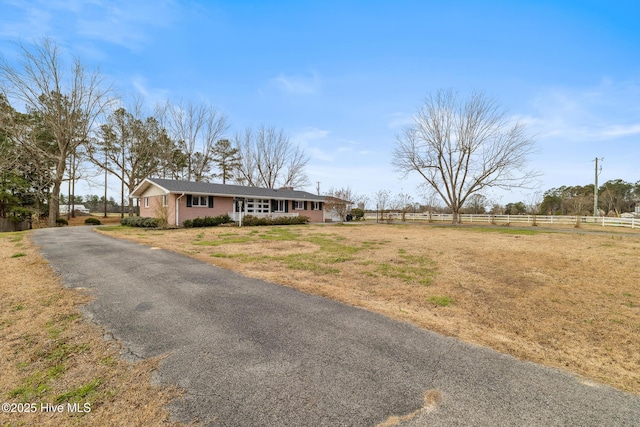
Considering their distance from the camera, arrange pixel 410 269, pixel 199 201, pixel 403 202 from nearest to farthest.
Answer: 1. pixel 410 269
2. pixel 199 201
3. pixel 403 202

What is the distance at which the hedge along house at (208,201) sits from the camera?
818 inches

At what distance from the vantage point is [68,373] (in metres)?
2.45

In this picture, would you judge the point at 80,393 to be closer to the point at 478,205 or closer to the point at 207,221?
the point at 207,221

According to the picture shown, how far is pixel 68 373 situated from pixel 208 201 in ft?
70.2

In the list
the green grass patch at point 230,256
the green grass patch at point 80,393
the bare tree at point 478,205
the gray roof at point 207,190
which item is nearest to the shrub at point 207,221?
the gray roof at point 207,190

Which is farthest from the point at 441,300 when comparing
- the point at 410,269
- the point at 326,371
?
the point at 326,371

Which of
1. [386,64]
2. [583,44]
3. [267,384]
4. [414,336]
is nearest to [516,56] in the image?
[583,44]

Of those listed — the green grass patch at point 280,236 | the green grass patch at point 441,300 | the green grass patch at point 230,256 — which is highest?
the green grass patch at point 280,236

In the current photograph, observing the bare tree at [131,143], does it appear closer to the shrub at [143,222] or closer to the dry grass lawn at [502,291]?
the shrub at [143,222]

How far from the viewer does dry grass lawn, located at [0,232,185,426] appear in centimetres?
193

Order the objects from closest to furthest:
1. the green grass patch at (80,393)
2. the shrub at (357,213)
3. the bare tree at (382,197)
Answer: the green grass patch at (80,393) < the shrub at (357,213) < the bare tree at (382,197)

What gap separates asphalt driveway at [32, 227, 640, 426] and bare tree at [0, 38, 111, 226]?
26.3 metres

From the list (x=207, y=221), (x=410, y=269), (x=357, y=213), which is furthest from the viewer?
(x=357, y=213)

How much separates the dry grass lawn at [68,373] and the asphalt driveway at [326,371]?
0.57 ft
